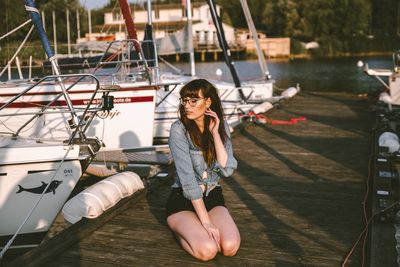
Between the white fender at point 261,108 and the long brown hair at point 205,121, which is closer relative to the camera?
the long brown hair at point 205,121

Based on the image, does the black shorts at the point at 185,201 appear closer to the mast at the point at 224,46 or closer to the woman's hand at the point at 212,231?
the woman's hand at the point at 212,231

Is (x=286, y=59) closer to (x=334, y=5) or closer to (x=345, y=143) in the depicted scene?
(x=334, y=5)

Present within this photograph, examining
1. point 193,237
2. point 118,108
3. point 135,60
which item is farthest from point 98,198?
point 135,60

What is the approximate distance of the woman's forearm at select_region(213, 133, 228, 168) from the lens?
14.6ft

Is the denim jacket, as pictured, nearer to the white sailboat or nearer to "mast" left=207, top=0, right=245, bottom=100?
the white sailboat

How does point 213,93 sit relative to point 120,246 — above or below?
above

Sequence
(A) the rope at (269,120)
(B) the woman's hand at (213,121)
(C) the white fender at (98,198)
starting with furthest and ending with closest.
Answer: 1. (A) the rope at (269,120)
2. (C) the white fender at (98,198)
3. (B) the woman's hand at (213,121)

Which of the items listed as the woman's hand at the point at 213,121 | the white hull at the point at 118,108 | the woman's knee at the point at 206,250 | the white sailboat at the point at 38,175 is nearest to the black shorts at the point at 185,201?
the woman's knee at the point at 206,250

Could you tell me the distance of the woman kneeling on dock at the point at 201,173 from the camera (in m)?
4.25

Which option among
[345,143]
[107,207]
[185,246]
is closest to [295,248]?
[185,246]

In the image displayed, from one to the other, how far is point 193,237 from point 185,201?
43cm

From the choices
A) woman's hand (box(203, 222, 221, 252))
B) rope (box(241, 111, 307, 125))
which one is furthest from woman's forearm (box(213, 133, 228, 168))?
rope (box(241, 111, 307, 125))

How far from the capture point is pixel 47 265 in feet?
14.0

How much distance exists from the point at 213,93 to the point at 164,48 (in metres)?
12.7
